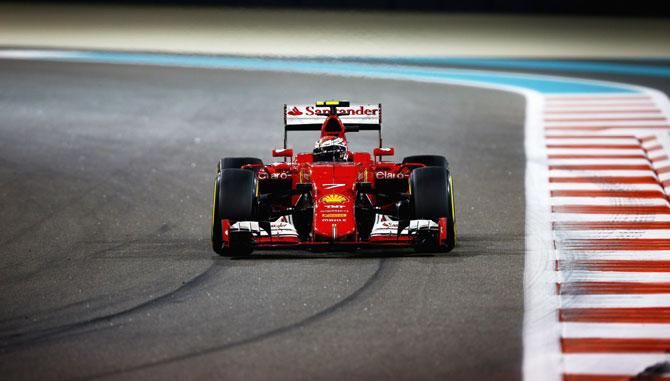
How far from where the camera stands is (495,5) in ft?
120

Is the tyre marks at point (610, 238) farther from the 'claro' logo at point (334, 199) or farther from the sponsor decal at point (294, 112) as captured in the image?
the sponsor decal at point (294, 112)

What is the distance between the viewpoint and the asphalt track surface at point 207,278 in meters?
9.04

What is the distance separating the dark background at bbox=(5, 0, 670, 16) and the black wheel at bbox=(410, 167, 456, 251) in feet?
79.9

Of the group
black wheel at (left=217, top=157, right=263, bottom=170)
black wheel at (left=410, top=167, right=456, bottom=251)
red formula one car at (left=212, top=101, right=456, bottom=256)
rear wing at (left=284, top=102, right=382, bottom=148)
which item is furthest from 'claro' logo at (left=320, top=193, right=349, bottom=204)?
rear wing at (left=284, top=102, right=382, bottom=148)

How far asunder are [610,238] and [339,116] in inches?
120

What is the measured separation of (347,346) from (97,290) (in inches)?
108

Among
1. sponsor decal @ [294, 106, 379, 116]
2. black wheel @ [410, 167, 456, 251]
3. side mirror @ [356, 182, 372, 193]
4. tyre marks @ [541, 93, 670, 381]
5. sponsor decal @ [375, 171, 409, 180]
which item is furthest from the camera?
sponsor decal @ [294, 106, 379, 116]

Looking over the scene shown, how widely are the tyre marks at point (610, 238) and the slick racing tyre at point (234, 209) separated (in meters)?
2.80

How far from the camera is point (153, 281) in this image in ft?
37.4

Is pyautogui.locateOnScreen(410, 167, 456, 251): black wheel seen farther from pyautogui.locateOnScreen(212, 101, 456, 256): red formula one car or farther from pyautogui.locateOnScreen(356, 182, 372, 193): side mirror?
pyautogui.locateOnScreen(356, 182, 372, 193): side mirror

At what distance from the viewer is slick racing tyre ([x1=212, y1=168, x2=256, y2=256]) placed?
12.0 metres

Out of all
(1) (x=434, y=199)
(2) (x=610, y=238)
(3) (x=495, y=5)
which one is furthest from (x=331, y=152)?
(3) (x=495, y=5)

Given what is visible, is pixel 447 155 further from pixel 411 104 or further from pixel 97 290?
pixel 97 290

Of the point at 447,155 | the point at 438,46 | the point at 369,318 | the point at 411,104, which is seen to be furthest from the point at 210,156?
the point at 438,46
